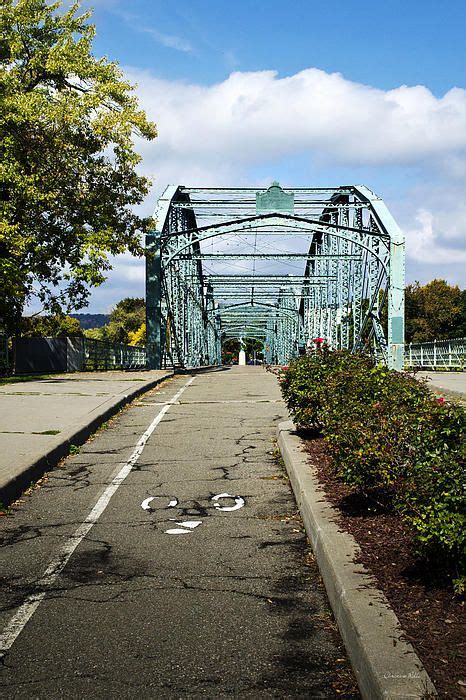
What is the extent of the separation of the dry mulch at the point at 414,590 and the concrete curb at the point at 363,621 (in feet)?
0.21

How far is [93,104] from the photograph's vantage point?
28.1m

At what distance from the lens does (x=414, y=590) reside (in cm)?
463

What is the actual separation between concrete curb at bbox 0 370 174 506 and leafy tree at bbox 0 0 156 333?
38.7ft

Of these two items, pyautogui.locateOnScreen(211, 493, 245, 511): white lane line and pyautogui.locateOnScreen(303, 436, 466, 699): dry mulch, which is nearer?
pyautogui.locateOnScreen(303, 436, 466, 699): dry mulch

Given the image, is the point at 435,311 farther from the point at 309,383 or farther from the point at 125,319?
the point at 309,383

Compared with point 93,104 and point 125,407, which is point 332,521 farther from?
point 93,104

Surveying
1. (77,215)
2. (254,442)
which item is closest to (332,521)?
(254,442)

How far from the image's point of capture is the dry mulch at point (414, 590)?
363 centimetres

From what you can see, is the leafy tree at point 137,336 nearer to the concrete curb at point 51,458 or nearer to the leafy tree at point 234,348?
the leafy tree at point 234,348

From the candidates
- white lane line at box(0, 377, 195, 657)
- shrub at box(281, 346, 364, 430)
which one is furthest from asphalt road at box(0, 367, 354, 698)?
shrub at box(281, 346, 364, 430)

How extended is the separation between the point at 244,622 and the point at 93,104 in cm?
2557

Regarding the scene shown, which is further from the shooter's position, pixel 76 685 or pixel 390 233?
pixel 390 233

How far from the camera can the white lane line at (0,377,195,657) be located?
486 cm

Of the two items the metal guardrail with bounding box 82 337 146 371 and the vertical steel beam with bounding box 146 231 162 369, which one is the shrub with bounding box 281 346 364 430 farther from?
the metal guardrail with bounding box 82 337 146 371
